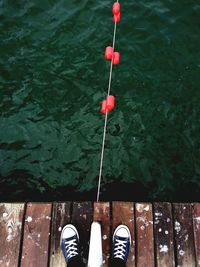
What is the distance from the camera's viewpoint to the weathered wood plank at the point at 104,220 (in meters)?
3.44

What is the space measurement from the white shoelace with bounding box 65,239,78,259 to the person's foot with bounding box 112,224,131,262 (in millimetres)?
401

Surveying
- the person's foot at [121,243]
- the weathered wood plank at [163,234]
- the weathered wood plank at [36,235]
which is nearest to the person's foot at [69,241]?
the weathered wood plank at [36,235]

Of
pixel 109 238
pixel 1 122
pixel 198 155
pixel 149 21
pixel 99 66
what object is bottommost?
pixel 109 238

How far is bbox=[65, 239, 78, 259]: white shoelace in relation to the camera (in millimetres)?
3314

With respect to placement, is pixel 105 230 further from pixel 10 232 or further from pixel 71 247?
pixel 10 232

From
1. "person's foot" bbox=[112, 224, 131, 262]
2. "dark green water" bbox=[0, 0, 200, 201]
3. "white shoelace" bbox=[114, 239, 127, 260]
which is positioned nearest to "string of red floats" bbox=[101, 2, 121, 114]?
"dark green water" bbox=[0, 0, 200, 201]

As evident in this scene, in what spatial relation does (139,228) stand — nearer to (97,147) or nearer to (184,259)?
(184,259)

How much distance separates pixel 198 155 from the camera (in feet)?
14.8

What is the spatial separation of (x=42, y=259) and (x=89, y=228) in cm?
59

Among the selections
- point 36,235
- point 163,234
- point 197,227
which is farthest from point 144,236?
point 36,235

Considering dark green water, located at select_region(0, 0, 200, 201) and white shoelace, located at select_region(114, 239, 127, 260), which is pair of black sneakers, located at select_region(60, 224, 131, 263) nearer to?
white shoelace, located at select_region(114, 239, 127, 260)

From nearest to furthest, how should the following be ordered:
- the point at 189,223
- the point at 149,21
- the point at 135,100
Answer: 1. the point at 189,223
2. the point at 135,100
3. the point at 149,21

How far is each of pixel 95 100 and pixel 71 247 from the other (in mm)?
2244

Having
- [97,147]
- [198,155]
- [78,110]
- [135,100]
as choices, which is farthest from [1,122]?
[198,155]
